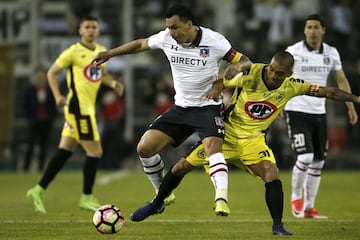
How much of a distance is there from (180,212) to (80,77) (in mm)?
2268

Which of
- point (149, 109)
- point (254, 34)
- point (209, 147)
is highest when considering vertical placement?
point (209, 147)

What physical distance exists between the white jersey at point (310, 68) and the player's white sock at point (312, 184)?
29.0 inches

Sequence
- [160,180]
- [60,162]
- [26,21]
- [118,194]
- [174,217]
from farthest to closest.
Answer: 1. [26,21]
2. [118,194]
3. [60,162]
4. [174,217]
5. [160,180]

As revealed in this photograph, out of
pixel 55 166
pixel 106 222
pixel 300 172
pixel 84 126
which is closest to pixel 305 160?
pixel 300 172

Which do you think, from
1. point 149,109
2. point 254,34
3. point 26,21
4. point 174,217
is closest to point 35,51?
point 26,21

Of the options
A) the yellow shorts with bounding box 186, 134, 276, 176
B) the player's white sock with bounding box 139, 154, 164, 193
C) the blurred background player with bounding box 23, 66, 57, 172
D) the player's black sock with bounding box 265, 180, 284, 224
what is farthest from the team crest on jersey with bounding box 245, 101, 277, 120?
the blurred background player with bounding box 23, 66, 57, 172

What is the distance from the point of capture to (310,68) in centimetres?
1393

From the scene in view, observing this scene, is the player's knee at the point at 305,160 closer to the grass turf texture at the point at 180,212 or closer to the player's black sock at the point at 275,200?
Result: the grass turf texture at the point at 180,212

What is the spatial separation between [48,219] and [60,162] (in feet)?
5.97

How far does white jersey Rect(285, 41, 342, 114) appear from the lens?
13.9m

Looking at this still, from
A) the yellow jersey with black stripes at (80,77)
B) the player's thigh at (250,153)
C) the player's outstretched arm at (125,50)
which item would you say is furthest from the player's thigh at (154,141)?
the yellow jersey with black stripes at (80,77)

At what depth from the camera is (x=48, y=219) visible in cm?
1291

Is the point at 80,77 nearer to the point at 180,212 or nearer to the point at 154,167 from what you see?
the point at 180,212

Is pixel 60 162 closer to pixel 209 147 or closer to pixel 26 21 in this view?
pixel 209 147
